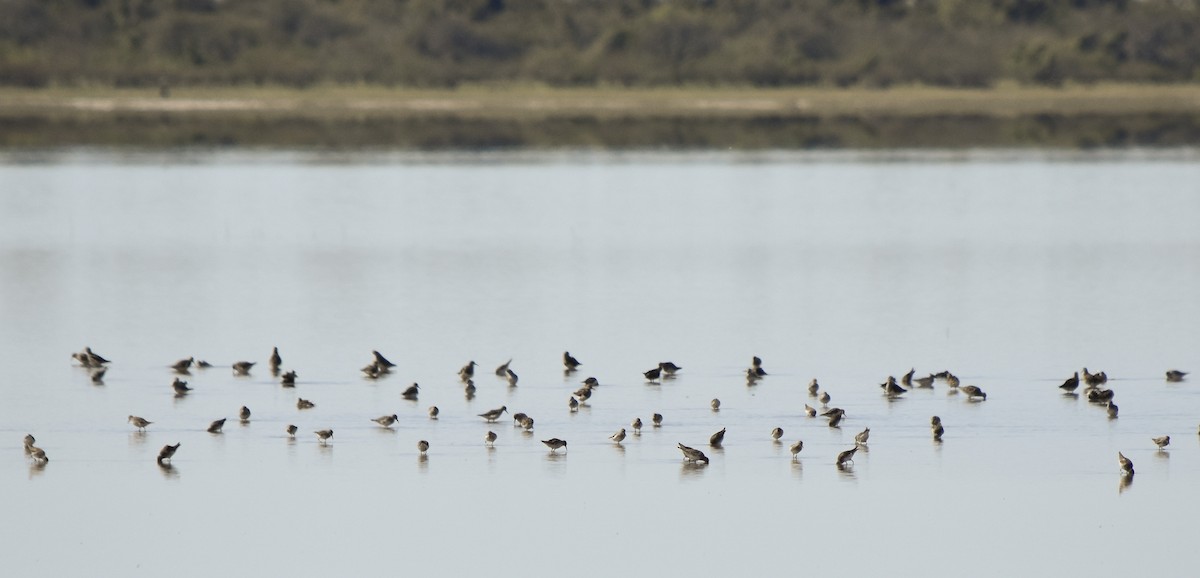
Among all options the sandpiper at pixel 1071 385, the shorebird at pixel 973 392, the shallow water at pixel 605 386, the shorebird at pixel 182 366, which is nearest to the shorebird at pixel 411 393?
the shallow water at pixel 605 386

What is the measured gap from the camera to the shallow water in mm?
11688

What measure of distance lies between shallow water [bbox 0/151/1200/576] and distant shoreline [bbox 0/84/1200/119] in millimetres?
35448

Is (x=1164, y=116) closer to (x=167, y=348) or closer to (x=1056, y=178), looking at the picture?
(x=1056, y=178)

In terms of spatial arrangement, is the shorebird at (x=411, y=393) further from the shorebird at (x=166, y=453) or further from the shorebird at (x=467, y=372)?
the shorebird at (x=166, y=453)

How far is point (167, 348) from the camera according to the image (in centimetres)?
1952

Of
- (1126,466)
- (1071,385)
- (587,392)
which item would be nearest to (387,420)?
(587,392)

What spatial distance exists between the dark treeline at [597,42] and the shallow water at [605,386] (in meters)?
41.3

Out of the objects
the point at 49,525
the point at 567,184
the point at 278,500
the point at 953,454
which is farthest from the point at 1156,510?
the point at 567,184

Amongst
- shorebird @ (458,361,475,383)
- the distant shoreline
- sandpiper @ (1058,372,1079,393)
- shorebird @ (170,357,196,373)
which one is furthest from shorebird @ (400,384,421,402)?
the distant shoreline

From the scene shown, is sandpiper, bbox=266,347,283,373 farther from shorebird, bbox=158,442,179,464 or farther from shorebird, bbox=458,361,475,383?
shorebird, bbox=158,442,179,464

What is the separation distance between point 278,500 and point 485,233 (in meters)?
19.5

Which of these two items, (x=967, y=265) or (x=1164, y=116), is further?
(x=1164, y=116)

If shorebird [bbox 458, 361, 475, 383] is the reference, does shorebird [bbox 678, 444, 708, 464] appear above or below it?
below

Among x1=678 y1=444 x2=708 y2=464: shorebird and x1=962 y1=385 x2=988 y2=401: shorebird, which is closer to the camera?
x1=678 y1=444 x2=708 y2=464: shorebird
